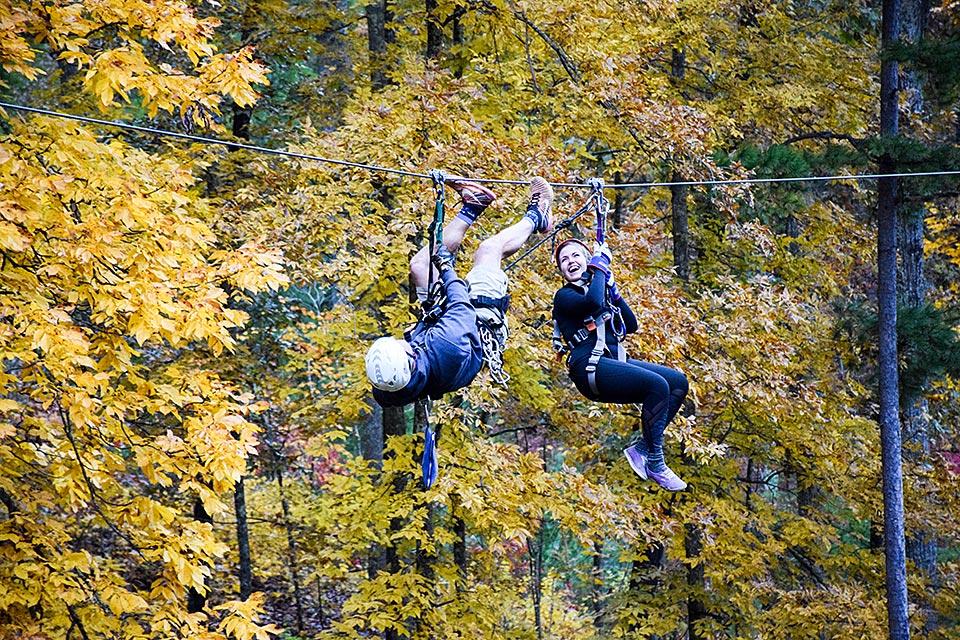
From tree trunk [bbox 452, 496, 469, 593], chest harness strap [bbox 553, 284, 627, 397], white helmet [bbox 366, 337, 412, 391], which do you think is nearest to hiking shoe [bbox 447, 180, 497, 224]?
chest harness strap [bbox 553, 284, 627, 397]

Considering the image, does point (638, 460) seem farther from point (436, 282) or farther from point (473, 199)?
point (473, 199)

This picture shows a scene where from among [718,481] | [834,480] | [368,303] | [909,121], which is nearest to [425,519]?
[368,303]

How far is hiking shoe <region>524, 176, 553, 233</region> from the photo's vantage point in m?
6.56

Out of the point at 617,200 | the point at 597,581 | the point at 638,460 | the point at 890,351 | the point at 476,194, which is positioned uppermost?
the point at 476,194

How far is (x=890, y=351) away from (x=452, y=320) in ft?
23.3

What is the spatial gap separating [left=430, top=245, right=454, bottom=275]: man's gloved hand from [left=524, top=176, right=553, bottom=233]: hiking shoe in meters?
0.92

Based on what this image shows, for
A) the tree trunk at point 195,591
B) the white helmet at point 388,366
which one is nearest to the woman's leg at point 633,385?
the white helmet at point 388,366

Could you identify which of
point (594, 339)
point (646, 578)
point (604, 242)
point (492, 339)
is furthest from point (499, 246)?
point (646, 578)

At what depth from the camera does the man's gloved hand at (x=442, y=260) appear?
19.1 feet

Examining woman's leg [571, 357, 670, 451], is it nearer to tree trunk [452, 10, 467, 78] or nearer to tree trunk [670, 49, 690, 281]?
tree trunk [452, 10, 467, 78]

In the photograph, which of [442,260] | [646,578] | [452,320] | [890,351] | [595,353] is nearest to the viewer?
[452,320]

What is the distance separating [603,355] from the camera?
630 centimetres

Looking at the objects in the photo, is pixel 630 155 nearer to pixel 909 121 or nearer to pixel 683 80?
pixel 683 80

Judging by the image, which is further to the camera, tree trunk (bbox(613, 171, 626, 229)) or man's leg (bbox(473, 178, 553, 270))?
tree trunk (bbox(613, 171, 626, 229))
